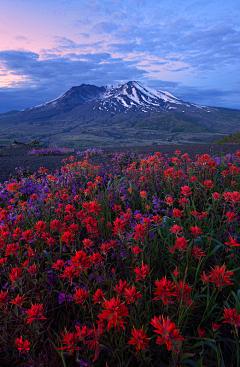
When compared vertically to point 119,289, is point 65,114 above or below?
above

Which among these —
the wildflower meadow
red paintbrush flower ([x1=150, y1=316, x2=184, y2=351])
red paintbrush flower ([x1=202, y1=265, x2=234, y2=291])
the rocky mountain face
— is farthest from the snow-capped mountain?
red paintbrush flower ([x1=150, y1=316, x2=184, y2=351])

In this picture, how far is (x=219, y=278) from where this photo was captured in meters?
1.28

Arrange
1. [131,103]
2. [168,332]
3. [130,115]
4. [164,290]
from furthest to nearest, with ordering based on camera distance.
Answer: [131,103] → [130,115] → [164,290] → [168,332]

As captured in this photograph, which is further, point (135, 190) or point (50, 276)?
point (135, 190)

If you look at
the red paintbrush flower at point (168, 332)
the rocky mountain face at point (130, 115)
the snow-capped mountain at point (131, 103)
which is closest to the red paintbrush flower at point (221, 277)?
the red paintbrush flower at point (168, 332)

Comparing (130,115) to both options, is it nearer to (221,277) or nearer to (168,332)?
(221,277)

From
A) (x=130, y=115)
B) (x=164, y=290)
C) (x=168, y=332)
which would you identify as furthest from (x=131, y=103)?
(x=168, y=332)

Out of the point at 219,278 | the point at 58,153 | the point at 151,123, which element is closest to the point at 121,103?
the point at 151,123

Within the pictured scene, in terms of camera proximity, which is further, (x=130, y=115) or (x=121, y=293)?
(x=130, y=115)

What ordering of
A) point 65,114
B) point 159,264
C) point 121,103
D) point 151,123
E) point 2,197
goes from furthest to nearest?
point 121,103
point 65,114
point 151,123
point 2,197
point 159,264

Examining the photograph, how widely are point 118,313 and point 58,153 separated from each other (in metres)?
12.1

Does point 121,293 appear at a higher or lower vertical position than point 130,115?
lower

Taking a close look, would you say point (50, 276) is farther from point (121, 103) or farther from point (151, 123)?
point (121, 103)

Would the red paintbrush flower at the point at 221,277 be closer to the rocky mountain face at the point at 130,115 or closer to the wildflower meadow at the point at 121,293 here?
the wildflower meadow at the point at 121,293
